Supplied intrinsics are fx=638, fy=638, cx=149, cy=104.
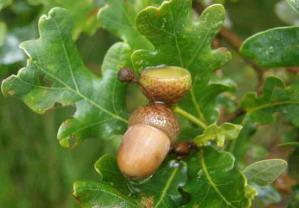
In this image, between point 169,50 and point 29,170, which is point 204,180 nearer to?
point 169,50

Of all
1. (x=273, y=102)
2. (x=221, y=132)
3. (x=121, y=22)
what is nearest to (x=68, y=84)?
(x=121, y=22)

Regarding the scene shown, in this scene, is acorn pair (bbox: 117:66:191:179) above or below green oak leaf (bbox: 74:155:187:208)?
above

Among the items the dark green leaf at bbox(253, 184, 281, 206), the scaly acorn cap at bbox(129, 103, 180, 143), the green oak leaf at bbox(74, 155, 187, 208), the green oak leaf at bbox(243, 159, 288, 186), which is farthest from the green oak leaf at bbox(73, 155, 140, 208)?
the dark green leaf at bbox(253, 184, 281, 206)

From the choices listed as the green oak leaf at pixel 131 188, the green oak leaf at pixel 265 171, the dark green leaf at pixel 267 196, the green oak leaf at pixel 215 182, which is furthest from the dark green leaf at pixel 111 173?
the dark green leaf at pixel 267 196

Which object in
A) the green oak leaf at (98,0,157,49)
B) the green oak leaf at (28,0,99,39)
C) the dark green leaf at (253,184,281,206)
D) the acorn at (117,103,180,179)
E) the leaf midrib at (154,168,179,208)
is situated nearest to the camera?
the acorn at (117,103,180,179)

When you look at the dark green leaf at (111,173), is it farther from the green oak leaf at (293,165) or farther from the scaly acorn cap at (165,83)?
the green oak leaf at (293,165)

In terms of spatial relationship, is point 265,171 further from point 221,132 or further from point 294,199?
point 294,199

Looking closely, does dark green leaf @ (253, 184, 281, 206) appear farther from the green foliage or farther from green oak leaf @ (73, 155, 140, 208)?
green oak leaf @ (73, 155, 140, 208)
